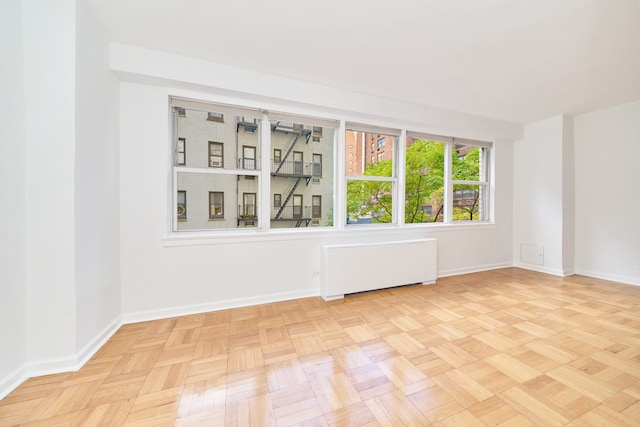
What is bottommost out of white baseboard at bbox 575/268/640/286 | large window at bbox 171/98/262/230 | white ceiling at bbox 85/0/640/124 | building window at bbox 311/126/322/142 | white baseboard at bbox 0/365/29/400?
white baseboard at bbox 0/365/29/400

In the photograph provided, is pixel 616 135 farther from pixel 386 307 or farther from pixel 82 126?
pixel 82 126

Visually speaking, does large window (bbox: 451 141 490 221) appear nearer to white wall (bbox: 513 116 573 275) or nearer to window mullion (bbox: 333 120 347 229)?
white wall (bbox: 513 116 573 275)

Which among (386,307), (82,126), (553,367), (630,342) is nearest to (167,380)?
(82,126)

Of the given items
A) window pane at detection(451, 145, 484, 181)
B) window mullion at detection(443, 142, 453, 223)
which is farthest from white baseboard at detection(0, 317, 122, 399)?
window pane at detection(451, 145, 484, 181)

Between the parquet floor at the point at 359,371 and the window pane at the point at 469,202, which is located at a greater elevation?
the window pane at the point at 469,202

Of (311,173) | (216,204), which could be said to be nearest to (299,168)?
(311,173)

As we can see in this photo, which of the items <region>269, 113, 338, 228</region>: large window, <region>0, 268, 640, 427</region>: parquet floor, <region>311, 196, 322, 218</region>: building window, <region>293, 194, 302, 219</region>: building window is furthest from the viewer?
<region>311, 196, 322, 218</region>: building window

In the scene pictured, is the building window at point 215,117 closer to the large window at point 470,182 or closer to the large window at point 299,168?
the large window at point 299,168

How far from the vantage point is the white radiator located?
9.86 ft

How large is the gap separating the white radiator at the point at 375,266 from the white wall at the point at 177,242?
258mm

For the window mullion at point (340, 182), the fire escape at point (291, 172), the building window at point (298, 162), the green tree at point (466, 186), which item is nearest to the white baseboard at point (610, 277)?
the green tree at point (466, 186)

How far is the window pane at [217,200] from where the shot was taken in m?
2.77

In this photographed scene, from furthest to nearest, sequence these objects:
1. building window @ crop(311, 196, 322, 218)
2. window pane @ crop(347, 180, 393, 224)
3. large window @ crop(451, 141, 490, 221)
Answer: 1. large window @ crop(451, 141, 490, 221)
2. window pane @ crop(347, 180, 393, 224)
3. building window @ crop(311, 196, 322, 218)

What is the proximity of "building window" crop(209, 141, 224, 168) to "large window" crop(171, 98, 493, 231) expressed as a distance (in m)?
0.01
